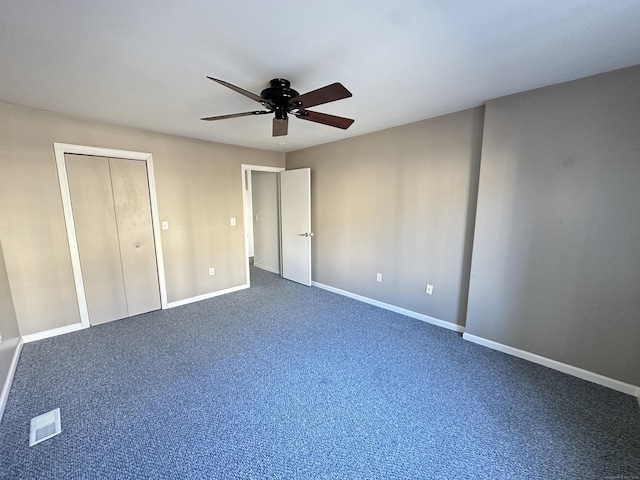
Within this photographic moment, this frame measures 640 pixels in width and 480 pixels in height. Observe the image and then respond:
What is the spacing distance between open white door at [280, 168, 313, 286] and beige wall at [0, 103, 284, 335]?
86 cm

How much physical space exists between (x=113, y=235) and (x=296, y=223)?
2.53m

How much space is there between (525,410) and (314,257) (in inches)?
127

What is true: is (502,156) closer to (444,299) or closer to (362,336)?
(444,299)

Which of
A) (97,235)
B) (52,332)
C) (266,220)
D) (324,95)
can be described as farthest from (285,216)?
(52,332)

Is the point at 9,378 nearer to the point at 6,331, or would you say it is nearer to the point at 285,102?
the point at 6,331

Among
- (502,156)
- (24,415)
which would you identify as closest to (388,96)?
(502,156)

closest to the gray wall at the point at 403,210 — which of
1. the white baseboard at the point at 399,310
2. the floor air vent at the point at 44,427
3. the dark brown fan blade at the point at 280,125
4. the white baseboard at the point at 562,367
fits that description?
the white baseboard at the point at 399,310

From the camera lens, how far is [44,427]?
164cm

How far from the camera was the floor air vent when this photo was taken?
5.15 feet

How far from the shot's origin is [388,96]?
2.24 metres

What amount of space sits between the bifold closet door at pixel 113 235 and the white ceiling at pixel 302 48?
0.79 meters

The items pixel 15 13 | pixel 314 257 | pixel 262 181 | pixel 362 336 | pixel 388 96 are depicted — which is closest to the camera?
pixel 15 13

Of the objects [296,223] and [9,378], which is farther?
[296,223]

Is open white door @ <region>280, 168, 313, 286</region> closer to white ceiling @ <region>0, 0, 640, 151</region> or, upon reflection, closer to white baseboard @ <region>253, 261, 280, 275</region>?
white baseboard @ <region>253, 261, 280, 275</region>
